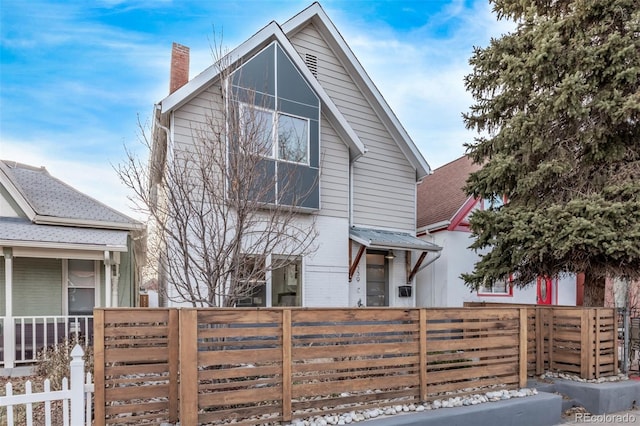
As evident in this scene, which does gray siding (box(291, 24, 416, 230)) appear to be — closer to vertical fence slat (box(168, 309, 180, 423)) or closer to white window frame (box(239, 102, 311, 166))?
white window frame (box(239, 102, 311, 166))

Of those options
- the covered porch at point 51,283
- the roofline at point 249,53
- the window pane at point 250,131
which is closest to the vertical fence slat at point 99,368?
the window pane at point 250,131

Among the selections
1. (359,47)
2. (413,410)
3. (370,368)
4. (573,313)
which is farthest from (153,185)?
(359,47)

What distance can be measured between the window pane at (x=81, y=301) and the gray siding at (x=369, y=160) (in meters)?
6.45

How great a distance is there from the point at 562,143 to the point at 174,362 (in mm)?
7859

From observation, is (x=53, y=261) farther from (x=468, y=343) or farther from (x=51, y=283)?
(x=468, y=343)

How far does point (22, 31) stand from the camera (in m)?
9.88

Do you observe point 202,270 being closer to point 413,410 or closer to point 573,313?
point 413,410

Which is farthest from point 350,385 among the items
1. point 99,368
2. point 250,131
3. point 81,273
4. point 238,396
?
point 81,273

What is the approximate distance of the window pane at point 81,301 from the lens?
9.27 meters

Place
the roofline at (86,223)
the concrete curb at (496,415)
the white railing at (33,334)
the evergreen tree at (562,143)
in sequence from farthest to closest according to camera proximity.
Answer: the roofline at (86,223), the white railing at (33,334), the evergreen tree at (562,143), the concrete curb at (496,415)

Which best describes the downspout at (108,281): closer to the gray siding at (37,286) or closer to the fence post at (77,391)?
the gray siding at (37,286)

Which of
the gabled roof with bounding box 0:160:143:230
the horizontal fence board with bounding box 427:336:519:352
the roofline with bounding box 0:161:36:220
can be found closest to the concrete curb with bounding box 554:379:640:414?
the horizontal fence board with bounding box 427:336:519:352

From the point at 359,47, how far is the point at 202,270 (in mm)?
9749

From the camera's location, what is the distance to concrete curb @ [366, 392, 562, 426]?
4.62 m
